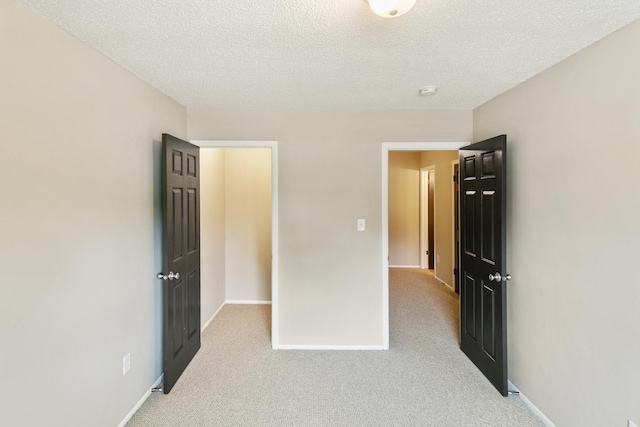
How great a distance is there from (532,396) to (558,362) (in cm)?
42

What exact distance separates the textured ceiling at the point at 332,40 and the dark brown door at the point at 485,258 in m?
0.62

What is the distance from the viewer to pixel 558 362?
1.89 m

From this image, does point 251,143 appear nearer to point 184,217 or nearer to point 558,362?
point 184,217

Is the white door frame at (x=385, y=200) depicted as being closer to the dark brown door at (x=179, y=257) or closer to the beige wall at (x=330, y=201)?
the beige wall at (x=330, y=201)

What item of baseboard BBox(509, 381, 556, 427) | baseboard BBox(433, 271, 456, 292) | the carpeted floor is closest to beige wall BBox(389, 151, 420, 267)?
baseboard BBox(433, 271, 456, 292)

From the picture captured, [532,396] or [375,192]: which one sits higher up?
[375,192]

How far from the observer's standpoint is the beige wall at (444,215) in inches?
195

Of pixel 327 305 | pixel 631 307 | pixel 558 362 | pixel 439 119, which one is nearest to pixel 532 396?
pixel 558 362

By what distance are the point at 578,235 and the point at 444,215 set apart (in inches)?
138

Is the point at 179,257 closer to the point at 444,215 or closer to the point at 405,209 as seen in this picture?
the point at 444,215

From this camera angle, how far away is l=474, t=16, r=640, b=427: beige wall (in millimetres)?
1475

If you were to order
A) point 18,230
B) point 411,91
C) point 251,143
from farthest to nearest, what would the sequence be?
point 251,143, point 411,91, point 18,230

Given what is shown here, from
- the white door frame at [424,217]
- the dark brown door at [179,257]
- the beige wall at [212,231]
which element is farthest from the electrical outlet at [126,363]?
the white door frame at [424,217]

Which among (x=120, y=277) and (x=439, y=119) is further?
(x=439, y=119)
